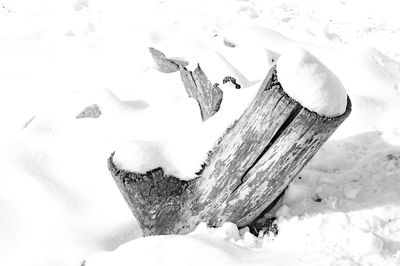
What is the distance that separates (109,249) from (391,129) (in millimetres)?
2601

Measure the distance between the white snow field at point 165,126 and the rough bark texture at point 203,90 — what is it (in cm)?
11

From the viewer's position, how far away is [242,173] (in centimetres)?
272

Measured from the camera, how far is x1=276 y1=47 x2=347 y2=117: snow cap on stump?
7.87 feet

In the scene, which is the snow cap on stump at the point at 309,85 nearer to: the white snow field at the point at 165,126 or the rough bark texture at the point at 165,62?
the white snow field at the point at 165,126

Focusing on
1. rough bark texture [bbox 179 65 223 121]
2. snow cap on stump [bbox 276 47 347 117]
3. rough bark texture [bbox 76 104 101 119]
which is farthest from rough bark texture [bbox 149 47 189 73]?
snow cap on stump [bbox 276 47 347 117]

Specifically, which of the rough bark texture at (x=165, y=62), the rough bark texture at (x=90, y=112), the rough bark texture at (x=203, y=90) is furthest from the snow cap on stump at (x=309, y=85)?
the rough bark texture at (x=165, y=62)

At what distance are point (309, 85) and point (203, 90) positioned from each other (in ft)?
5.77

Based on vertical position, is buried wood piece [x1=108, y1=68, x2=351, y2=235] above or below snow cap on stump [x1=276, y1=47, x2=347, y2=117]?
below

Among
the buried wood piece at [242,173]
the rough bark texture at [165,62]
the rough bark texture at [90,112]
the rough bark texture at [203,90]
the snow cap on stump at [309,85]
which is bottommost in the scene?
the rough bark texture at [90,112]

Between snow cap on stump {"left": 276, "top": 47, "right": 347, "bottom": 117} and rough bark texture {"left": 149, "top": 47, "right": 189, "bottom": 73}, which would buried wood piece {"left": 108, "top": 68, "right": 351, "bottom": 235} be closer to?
snow cap on stump {"left": 276, "top": 47, "right": 347, "bottom": 117}

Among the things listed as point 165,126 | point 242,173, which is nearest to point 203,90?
point 165,126

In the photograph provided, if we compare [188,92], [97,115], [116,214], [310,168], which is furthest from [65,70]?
[310,168]

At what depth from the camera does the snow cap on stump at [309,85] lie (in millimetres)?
2398

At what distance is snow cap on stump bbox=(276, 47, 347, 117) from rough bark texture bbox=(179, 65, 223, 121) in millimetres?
1327
